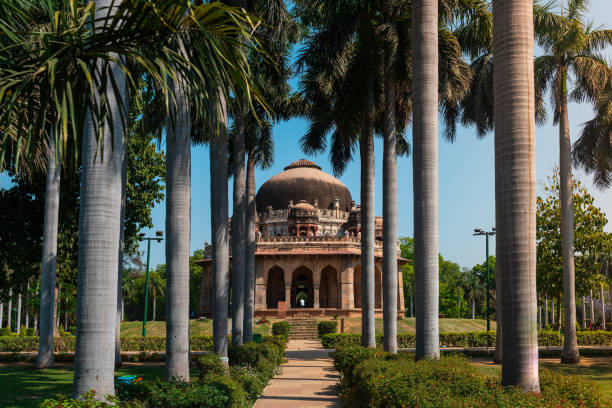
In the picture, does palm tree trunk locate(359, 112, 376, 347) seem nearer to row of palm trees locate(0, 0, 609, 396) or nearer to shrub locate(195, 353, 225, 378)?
row of palm trees locate(0, 0, 609, 396)

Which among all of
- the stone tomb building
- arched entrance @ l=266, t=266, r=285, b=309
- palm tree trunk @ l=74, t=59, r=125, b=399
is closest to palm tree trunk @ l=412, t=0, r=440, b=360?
palm tree trunk @ l=74, t=59, r=125, b=399

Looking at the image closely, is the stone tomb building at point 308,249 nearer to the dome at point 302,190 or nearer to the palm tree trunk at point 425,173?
the dome at point 302,190

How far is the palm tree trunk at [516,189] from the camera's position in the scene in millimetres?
7355

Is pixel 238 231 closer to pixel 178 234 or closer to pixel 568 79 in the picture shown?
pixel 178 234

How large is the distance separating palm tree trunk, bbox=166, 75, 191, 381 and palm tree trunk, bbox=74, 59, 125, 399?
3565 millimetres

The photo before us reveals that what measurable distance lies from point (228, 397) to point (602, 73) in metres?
19.9

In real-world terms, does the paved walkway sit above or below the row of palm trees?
below

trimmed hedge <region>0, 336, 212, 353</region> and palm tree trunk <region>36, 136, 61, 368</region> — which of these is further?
trimmed hedge <region>0, 336, 212, 353</region>

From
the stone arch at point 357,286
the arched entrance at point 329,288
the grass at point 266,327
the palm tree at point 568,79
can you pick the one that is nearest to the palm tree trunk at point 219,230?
the palm tree at point 568,79

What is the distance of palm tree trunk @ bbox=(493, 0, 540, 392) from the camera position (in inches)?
290

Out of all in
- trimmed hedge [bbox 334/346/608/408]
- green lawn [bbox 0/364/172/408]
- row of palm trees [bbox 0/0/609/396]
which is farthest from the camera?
green lawn [bbox 0/364/172/408]

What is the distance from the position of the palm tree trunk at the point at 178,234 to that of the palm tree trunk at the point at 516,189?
18.5 feet

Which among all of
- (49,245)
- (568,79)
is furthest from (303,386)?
(568,79)

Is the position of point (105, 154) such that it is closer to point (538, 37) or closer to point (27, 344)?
point (538, 37)
